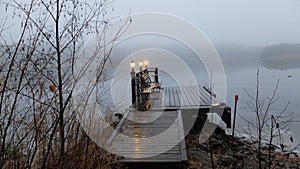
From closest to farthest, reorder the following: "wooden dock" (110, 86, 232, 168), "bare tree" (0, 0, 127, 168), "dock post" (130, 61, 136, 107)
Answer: "bare tree" (0, 0, 127, 168) < "wooden dock" (110, 86, 232, 168) < "dock post" (130, 61, 136, 107)

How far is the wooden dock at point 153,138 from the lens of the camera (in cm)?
407

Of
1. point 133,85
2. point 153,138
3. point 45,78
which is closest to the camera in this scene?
point 45,78

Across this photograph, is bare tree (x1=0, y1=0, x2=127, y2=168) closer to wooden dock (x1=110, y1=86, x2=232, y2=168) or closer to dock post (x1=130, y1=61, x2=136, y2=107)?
wooden dock (x1=110, y1=86, x2=232, y2=168)

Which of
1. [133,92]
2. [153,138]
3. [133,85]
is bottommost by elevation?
[153,138]

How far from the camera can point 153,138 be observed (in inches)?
198

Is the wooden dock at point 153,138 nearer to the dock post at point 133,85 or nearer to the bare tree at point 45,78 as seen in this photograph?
the dock post at point 133,85

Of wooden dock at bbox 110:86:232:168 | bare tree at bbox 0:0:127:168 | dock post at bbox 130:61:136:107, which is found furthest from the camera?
dock post at bbox 130:61:136:107

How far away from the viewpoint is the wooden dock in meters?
4.07

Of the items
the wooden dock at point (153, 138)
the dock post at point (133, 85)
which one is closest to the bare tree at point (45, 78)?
the wooden dock at point (153, 138)

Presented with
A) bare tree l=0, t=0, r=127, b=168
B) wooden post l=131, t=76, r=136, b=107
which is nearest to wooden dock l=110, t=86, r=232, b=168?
wooden post l=131, t=76, r=136, b=107

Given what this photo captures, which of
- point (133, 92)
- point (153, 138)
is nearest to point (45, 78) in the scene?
point (153, 138)

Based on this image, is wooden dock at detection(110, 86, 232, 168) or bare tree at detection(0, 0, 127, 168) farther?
wooden dock at detection(110, 86, 232, 168)

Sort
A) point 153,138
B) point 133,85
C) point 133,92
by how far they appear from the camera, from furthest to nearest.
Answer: point 133,92
point 133,85
point 153,138

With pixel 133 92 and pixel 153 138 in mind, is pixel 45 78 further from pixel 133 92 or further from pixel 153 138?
pixel 133 92
